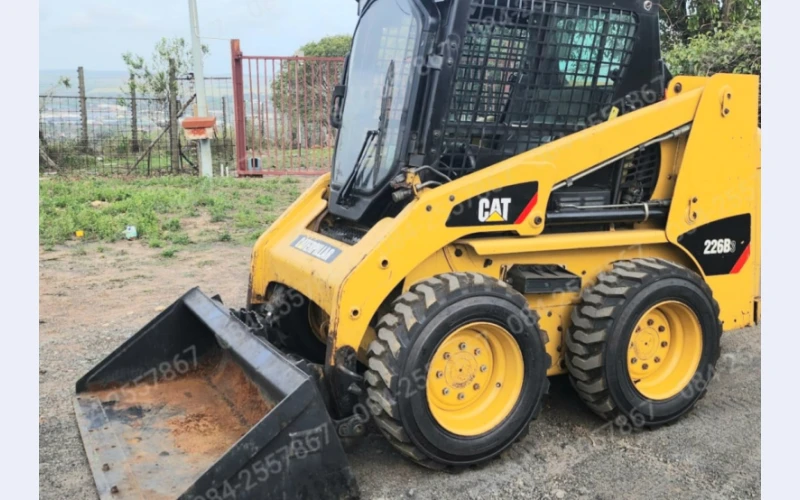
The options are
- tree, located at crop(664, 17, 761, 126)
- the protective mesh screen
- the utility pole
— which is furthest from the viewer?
the utility pole

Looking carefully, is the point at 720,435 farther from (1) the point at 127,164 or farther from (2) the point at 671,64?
(1) the point at 127,164

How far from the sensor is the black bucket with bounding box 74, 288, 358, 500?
305 centimetres

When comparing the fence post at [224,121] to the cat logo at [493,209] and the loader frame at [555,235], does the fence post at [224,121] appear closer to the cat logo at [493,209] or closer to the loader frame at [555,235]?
the loader frame at [555,235]

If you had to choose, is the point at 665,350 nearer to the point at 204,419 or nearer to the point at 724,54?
the point at 204,419

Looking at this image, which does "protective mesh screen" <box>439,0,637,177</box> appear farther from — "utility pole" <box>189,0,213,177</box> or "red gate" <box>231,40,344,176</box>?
"utility pole" <box>189,0,213,177</box>

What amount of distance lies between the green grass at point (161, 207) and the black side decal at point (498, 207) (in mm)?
5413

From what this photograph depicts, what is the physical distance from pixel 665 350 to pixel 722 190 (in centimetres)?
105

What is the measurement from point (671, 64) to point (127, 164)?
1004 centimetres

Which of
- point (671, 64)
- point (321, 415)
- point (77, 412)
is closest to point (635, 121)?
point (321, 415)

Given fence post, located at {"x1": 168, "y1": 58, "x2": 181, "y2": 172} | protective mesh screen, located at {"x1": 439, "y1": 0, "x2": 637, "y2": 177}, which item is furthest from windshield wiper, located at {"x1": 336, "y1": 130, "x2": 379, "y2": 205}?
fence post, located at {"x1": 168, "y1": 58, "x2": 181, "y2": 172}

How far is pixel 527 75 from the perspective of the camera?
4.01 m

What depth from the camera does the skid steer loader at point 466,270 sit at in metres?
3.43

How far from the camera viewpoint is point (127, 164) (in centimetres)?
1404

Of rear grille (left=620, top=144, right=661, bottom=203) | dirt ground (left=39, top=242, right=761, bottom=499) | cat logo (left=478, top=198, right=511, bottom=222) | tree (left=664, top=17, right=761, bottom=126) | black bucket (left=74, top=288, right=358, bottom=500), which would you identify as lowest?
dirt ground (left=39, top=242, right=761, bottom=499)
